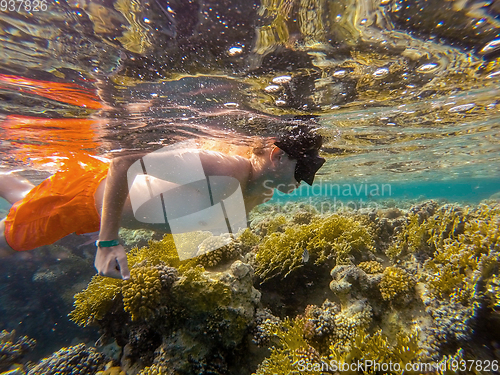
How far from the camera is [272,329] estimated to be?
3797 millimetres

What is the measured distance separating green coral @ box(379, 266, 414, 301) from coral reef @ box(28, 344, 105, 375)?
6.30 m

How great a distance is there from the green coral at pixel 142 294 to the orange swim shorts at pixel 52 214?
154 centimetres

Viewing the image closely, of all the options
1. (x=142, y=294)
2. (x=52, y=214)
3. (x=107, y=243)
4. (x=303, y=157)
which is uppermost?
(x=303, y=157)

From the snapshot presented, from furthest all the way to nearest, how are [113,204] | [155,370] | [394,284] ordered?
1. [394,284]
2. [155,370]
3. [113,204]

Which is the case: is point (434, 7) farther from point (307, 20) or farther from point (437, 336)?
point (437, 336)

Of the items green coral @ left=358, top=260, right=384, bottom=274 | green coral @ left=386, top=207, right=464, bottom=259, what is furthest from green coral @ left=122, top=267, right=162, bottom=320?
A: green coral @ left=386, top=207, right=464, bottom=259

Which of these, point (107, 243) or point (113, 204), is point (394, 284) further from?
point (113, 204)

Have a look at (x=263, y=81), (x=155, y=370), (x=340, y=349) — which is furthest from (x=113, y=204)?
(x=263, y=81)

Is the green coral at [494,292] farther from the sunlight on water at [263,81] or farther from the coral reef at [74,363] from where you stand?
the coral reef at [74,363]

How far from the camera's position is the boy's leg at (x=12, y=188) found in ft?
17.1

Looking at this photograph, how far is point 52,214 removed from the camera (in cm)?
412

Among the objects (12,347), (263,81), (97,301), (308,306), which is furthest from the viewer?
(12,347)

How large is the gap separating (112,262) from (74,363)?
16.4 feet

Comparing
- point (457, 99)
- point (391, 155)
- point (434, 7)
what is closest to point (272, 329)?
point (434, 7)
